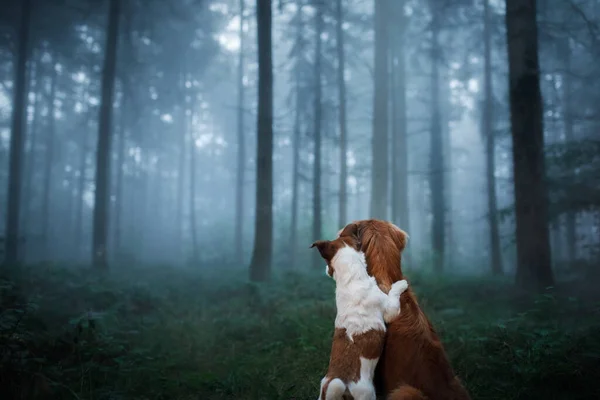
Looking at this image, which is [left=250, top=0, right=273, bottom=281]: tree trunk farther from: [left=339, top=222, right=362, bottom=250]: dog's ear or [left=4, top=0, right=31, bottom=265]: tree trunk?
[left=4, top=0, right=31, bottom=265]: tree trunk

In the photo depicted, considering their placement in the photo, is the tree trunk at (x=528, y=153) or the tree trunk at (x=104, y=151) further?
the tree trunk at (x=104, y=151)

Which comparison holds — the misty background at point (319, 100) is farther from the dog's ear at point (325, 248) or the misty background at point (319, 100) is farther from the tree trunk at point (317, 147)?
the dog's ear at point (325, 248)

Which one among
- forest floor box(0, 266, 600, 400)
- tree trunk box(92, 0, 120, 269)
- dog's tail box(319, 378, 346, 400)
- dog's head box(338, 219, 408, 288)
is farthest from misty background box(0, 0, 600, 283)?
dog's tail box(319, 378, 346, 400)

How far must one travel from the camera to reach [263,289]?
9953mm

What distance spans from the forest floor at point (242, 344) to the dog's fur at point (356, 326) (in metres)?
Result: 2.30

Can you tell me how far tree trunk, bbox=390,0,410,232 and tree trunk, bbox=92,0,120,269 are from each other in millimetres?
13434

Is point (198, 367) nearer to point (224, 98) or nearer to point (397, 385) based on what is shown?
point (397, 385)

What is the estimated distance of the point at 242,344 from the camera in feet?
20.7

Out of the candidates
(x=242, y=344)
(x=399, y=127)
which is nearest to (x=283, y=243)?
(x=399, y=127)

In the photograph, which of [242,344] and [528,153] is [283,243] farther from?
[528,153]

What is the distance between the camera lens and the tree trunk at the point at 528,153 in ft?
23.2

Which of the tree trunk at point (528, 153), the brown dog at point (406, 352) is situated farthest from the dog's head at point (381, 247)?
the tree trunk at point (528, 153)

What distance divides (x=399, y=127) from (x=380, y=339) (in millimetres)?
19552

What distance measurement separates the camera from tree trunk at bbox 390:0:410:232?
18250 millimetres
